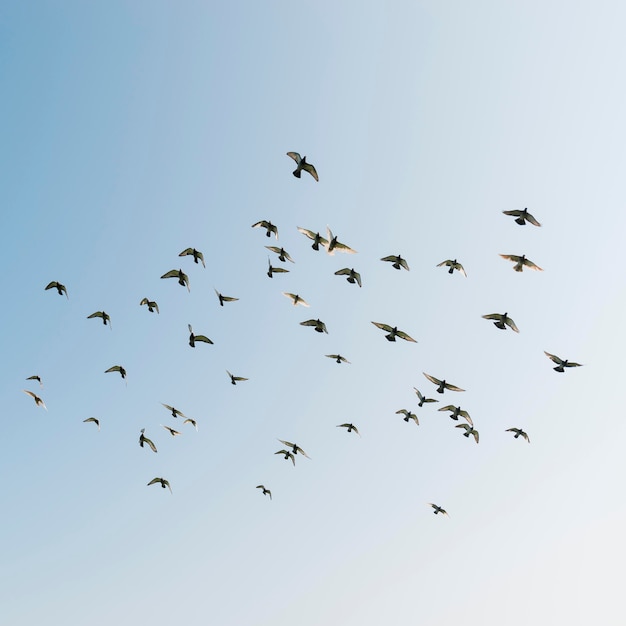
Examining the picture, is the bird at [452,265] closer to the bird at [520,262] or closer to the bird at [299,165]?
the bird at [520,262]

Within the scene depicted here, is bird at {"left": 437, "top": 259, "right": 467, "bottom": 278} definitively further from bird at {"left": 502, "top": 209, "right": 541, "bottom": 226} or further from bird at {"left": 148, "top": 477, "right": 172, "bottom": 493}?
bird at {"left": 148, "top": 477, "right": 172, "bottom": 493}

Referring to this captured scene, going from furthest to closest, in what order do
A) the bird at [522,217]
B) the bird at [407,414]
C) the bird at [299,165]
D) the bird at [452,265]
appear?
the bird at [407,414], the bird at [452,265], the bird at [522,217], the bird at [299,165]

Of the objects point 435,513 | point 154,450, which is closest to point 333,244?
point 154,450

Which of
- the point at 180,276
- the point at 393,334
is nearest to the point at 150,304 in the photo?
the point at 180,276

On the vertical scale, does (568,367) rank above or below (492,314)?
below

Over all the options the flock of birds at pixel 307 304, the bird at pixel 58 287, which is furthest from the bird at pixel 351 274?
the bird at pixel 58 287

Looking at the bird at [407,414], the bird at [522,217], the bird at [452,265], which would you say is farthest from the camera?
the bird at [407,414]

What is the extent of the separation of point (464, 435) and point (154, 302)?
87.9 ft

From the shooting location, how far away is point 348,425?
160 feet

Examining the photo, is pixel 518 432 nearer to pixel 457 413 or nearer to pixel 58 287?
pixel 457 413

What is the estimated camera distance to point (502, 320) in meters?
39.8

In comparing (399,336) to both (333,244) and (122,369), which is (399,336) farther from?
(122,369)

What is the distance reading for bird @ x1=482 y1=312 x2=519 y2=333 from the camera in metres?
39.5

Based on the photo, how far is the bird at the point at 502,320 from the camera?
3950 cm
